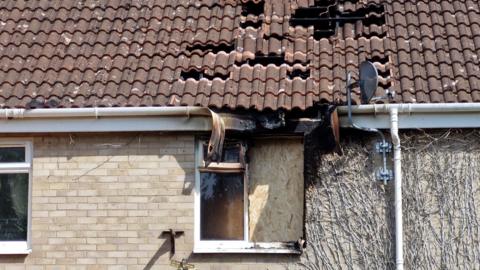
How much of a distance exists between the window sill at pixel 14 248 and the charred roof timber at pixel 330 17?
4.85m

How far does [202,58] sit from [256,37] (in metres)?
0.88

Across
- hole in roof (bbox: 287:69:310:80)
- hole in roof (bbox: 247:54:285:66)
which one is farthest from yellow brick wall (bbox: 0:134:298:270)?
hole in roof (bbox: 287:69:310:80)

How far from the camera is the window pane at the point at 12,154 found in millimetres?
10391

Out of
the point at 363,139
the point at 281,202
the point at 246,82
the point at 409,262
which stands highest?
the point at 246,82

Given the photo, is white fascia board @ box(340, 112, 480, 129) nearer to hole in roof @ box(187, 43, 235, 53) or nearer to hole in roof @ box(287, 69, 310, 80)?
hole in roof @ box(287, 69, 310, 80)

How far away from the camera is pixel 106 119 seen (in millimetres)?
9961

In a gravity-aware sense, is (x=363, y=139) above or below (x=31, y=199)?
above

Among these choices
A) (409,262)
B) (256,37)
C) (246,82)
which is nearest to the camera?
(409,262)

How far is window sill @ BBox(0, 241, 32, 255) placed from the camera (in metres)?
10.1

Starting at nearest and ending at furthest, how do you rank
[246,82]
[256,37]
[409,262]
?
[409,262]
[246,82]
[256,37]

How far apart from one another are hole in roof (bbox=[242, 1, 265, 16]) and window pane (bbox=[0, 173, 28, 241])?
4018 mm

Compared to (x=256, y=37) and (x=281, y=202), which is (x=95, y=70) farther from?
(x=281, y=202)

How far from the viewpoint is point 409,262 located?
9625 millimetres

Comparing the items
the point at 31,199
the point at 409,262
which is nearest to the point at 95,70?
the point at 31,199
